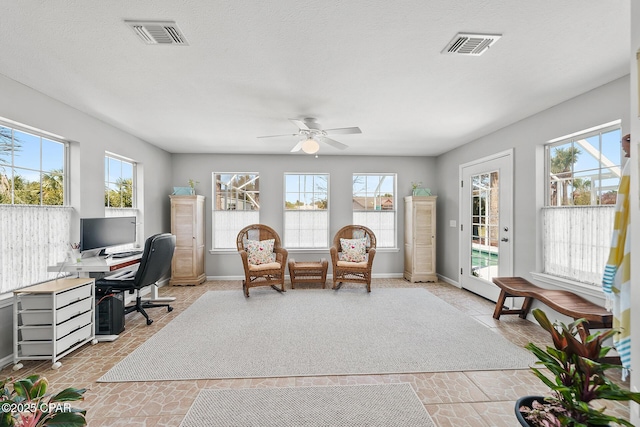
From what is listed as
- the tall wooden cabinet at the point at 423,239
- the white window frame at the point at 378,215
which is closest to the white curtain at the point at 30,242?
the white window frame at the point at 378,215

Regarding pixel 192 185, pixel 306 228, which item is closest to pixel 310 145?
pixel 306 228

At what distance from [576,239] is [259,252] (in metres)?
4.22

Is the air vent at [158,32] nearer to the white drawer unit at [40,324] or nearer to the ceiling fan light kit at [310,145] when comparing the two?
the ceiling fan light kit at [310,145]

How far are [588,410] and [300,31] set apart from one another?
2387 millimetres

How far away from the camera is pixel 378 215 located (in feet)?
19.2

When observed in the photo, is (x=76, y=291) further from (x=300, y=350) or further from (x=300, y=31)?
(x=300, y=31)

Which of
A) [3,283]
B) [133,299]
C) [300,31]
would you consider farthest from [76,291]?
[300,31]

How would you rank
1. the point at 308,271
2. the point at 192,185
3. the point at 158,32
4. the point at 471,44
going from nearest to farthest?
the point at 158,32 < the point at 471,44 < the point at 308,271 < the point at 192,185

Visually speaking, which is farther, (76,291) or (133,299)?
(133,299)

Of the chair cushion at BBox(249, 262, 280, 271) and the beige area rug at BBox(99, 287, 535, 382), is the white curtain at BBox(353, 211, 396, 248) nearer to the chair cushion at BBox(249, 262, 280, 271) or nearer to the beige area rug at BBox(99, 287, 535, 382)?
the beige area rug at BBox(99, 287, 535, 382)

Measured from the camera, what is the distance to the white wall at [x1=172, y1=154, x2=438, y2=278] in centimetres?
559

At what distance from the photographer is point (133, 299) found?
13.9 ft

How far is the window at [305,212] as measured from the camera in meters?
5.71

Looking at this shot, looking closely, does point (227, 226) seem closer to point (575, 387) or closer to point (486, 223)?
point (486, 223)
